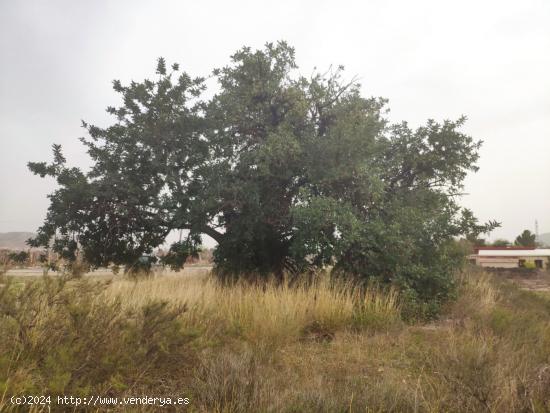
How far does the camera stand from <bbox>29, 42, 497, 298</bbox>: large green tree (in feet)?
32.7

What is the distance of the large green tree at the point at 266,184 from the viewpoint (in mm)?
9953

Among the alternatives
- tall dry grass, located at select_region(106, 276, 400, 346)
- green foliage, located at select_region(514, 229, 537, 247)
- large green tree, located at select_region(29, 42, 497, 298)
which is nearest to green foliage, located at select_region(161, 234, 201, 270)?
large green tree, located at select_region(29, 42, 497, 298)

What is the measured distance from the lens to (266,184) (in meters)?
11.5

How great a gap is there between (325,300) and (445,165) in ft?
25.3

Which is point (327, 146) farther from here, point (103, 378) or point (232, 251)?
point (103, 378)

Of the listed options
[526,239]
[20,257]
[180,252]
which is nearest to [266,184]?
[180,252]

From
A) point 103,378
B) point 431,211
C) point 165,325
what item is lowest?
point 103,378

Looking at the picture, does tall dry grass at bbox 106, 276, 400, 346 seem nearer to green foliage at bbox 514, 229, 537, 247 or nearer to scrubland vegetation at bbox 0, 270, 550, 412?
scrubland vegetation at bbox 0, 270, 550, 412

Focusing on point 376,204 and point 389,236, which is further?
point 376,204

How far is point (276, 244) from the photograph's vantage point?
12.5 m

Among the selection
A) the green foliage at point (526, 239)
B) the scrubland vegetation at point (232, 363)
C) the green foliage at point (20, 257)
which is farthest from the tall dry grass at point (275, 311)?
the green foliage at point (526, 239)

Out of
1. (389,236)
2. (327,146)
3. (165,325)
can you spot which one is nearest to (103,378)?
(165,325)

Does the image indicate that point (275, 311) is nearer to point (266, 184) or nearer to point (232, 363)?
point (232, 363)

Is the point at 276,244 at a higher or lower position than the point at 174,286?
higher
